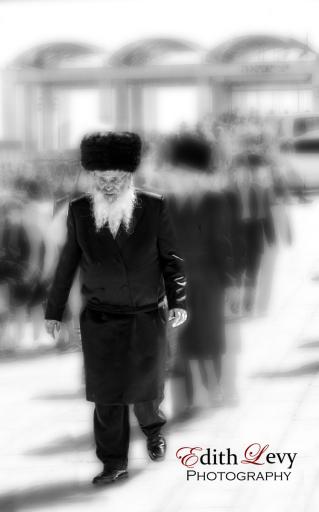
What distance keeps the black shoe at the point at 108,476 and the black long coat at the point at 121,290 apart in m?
0.31

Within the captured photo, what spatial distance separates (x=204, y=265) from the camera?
265 inches

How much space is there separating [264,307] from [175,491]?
550cm

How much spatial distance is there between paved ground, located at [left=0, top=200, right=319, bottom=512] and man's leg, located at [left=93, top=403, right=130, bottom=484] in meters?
0.09

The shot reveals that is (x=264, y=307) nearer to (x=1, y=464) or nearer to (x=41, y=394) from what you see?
(x=41, y=394)

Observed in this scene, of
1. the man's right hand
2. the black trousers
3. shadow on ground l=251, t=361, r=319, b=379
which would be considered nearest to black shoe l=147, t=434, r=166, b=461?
the black trousers

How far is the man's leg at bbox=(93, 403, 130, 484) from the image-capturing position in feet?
17.9

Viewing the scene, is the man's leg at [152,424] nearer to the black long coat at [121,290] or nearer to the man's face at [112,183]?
the black long coat at [121,290]

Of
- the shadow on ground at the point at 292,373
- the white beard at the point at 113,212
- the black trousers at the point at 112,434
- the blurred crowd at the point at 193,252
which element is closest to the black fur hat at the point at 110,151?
the white beard at the point at 113,212

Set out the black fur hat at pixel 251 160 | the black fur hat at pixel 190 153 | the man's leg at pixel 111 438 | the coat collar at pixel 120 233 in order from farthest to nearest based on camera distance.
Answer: the black fur hat at pixel 251 160
the black fur hat at pixel 190 153
the man's leg at pixel 111 438
the coat collar at pixel 120 233

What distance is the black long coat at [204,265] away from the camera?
661 cm

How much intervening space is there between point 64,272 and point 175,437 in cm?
127

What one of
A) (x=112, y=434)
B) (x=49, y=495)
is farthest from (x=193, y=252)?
(x=49, y=495)

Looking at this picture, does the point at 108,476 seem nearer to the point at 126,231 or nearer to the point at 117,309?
the point at 117,309

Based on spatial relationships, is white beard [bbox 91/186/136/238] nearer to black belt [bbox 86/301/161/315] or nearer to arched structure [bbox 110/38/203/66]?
black belt [bbox 86/301/161/315]
